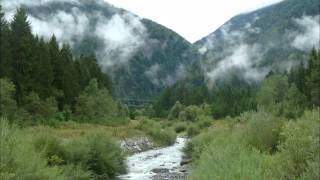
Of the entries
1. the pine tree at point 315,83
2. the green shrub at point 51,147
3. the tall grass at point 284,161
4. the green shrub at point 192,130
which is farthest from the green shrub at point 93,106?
the tall grass at point 284,161

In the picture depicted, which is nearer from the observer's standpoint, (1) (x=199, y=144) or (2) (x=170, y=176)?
(2) (x=170, y=176)

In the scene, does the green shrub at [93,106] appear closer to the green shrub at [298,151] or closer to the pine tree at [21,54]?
the pine tree at [21,54]

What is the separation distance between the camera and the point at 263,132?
27.4 metres

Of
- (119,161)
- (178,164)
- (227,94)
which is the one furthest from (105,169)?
(227,94)

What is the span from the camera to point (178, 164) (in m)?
46.7

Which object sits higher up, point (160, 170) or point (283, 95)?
point (283, 95)

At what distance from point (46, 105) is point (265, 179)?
55661 millimetres

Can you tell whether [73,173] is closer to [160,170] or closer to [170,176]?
[170,176]

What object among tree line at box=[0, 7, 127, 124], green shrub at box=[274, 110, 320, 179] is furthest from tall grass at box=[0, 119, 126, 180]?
tree line at box=[0, 7, 127, 124]

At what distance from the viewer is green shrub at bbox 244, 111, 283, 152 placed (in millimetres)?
27014

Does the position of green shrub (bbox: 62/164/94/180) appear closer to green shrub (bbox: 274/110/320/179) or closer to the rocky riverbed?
the rocky riverbed

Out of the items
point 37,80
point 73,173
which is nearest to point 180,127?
point 37,80

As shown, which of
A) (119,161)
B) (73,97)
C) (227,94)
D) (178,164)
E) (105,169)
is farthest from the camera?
(227,94)

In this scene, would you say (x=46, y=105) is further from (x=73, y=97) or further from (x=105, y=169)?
(x=105, y=169)
